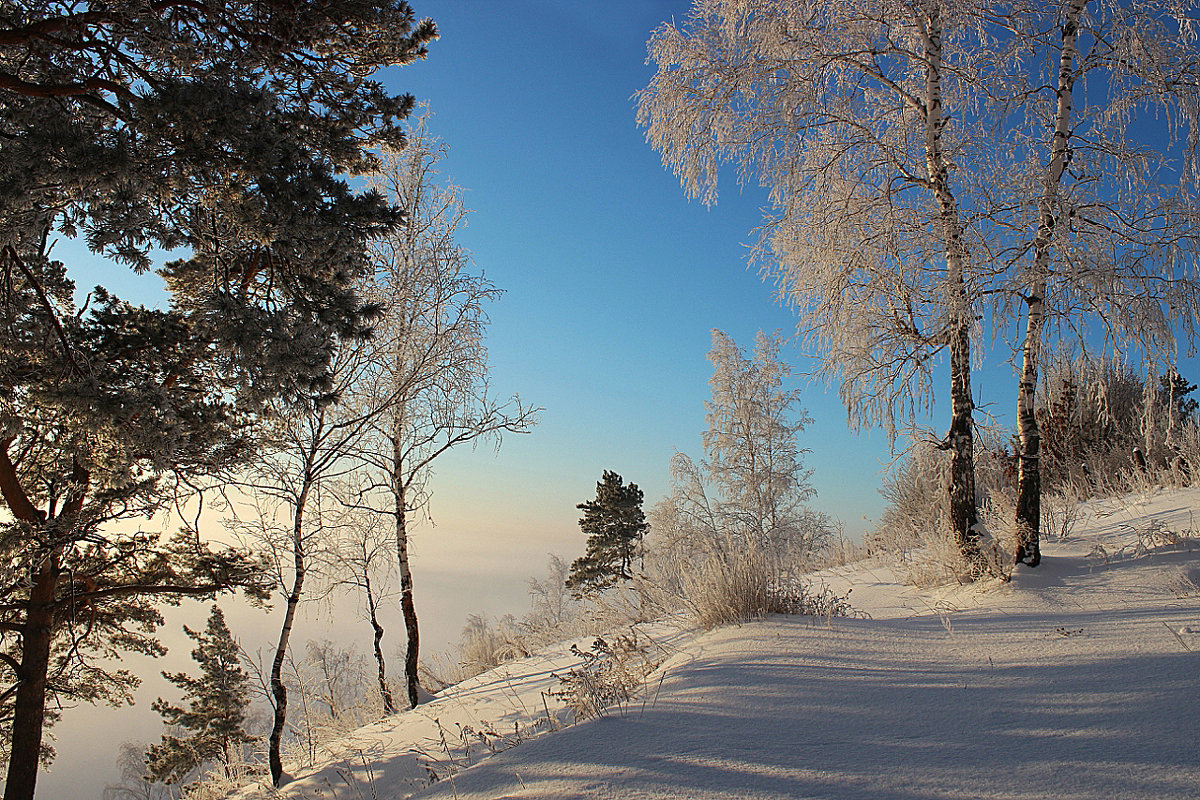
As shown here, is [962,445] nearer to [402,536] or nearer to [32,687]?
[402,536]

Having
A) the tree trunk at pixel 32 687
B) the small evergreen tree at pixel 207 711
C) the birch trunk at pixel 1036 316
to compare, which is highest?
the birch trunk at pixel 1036 316

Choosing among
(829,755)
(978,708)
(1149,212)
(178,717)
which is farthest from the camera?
(178,717)

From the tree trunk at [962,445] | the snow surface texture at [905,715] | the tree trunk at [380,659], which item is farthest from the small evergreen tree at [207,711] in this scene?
the tree trunk at [962,445]

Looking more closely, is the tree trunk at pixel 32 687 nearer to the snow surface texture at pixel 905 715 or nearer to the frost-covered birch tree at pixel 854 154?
the snow surface texture at pixel 905 715

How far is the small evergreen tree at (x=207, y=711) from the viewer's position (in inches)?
509

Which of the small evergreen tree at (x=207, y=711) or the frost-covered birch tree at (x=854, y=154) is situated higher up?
the frost-covered birch tree at (x=854, y=154)

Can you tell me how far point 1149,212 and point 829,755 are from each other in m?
6.36

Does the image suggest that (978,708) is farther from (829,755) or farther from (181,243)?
(181,243)

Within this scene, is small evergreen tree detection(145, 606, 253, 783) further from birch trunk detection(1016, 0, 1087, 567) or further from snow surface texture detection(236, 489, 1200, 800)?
A: birch trunk detection(1016, 0, 1087, 567)

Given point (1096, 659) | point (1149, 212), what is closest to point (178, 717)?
point (1096, 659)

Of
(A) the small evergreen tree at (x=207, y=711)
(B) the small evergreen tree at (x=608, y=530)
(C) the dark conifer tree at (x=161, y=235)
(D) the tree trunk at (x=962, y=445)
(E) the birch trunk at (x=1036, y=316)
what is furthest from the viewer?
(B) the small evergreen tree at (x=608, y=530)

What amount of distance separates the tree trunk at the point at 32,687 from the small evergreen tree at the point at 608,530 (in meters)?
15.3

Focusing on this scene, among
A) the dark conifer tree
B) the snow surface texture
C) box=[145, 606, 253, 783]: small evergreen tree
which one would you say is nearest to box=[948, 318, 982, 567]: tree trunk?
the snow surface texture

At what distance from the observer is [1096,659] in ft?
10.6
